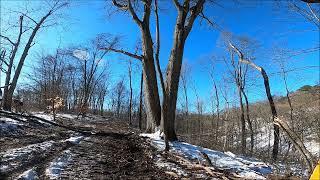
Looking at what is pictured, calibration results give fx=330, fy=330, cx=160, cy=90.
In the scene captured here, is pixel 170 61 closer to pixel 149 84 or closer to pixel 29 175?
pixel 149 84

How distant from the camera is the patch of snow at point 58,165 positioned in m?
5.83

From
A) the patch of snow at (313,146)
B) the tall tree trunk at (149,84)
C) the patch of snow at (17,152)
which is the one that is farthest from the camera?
the patch of snow at (313,146)

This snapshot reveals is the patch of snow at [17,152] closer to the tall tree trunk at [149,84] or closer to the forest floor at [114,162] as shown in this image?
the forest floor at [114,162]

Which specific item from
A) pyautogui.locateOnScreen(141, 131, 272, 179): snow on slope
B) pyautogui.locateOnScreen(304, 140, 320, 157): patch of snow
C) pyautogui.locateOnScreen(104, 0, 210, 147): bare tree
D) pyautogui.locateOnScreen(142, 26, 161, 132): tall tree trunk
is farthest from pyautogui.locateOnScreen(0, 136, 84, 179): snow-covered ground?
pyautogui.locateOnScreen(304, 140, 320, 157): patch of snow

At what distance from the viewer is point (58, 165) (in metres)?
6.61

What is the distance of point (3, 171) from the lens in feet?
18.7

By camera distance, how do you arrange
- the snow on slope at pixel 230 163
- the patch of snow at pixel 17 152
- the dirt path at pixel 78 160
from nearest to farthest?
1. the dirt path at pixel 78 160
2. the patch of snow at pixel 17 152
3. the snow on slope at pixel 230 163

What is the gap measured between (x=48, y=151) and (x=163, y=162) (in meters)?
2.84

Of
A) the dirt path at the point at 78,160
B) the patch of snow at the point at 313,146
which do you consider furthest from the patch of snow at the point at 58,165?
the patch of snow at the point at 313,146

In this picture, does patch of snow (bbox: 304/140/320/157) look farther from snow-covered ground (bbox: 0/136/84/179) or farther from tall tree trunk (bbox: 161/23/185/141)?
snow-covered ground (bbox: 0/136/84/179)

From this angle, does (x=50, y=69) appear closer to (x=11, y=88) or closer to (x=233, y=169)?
(x=11, y=88)

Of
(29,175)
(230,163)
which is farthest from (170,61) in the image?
(29,175)

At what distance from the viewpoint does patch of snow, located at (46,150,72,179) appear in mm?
5832

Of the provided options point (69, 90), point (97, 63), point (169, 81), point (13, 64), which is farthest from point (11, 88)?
point (69, 90)
